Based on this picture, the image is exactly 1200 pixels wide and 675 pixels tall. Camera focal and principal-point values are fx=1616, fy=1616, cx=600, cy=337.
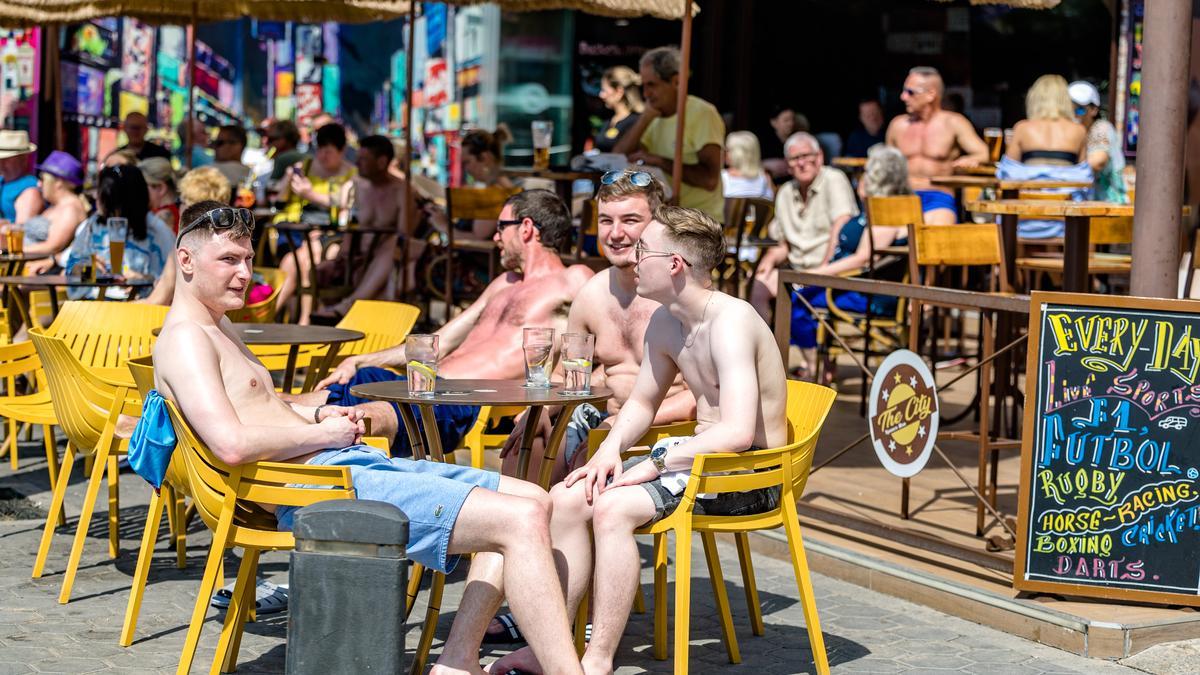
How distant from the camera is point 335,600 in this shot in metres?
3.65

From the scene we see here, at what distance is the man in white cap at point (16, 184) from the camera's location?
10.6 meters

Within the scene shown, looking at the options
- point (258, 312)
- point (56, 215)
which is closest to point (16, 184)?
point (56, 215)

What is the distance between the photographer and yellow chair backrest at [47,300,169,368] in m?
6.60

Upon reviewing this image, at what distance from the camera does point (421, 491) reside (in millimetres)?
4152

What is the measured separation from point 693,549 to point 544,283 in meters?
1.22

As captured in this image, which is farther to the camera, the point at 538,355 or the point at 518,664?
the point at 538,355

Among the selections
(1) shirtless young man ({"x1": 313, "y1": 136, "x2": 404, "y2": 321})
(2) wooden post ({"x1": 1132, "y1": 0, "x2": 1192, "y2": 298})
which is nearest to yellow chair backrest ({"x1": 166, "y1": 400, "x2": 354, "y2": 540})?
(2) wooden post ({"x1": 1132, "y1": 0, "x2": 1192, "y2": 298})

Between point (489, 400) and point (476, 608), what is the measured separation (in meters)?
0.63

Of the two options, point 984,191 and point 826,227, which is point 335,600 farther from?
point 984,191

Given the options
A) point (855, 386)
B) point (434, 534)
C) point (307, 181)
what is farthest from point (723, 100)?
point (434, 534)

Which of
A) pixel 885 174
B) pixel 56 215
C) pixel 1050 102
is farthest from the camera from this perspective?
pixel 1050 102

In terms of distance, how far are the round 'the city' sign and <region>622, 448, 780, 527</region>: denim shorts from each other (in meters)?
1.21

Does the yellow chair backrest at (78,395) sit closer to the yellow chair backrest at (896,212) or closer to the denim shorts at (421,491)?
the denim shorts at (421,491)

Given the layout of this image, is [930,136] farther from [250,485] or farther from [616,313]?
[250,485]
